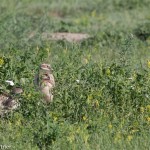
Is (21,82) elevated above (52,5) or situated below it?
above

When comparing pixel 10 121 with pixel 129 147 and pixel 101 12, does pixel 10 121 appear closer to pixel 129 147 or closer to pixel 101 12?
pixel 129 147

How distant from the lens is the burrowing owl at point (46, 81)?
861 cm

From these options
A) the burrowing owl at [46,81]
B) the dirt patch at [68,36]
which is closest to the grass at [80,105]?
the burrowing owl at [46,81]

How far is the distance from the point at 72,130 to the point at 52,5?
1236cm

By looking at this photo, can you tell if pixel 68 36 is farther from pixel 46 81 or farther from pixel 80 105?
pixel 80 105

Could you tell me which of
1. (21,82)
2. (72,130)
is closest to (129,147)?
(72,130)

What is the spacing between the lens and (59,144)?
7527 millimetres

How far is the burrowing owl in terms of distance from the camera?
28.2ft

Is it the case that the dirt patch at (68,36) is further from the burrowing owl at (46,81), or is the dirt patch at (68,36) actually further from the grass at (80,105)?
the burrowing owl at (46,81)

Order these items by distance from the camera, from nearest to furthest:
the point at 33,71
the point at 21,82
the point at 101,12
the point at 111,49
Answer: the point at 21,82, the point at 33,71, the point at 111,49, the point at 101,12

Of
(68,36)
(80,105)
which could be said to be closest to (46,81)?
(80,105)

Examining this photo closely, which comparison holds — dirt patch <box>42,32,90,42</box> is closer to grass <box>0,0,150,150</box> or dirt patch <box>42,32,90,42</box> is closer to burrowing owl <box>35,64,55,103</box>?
grass <box>0,0,150,150</box>

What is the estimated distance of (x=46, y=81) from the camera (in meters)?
8.77

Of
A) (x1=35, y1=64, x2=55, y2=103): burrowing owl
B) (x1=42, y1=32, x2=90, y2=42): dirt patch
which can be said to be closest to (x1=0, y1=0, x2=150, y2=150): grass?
(x1=35, y1=64, x2=55, y2=103): burrowing owl
